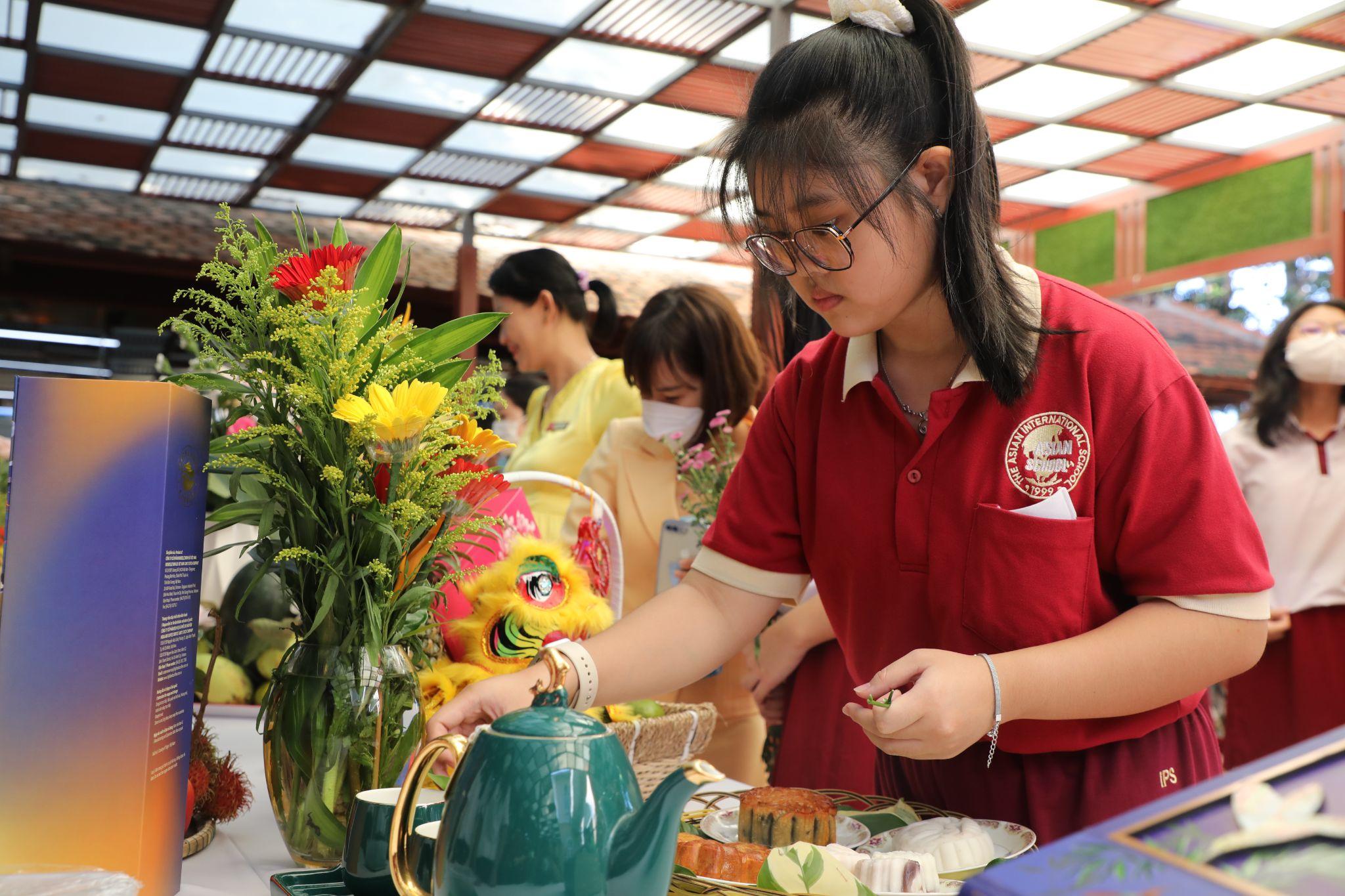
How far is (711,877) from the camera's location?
0.82m

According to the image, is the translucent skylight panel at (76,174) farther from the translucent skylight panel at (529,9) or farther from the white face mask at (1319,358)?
the white face mask at (1319,358)

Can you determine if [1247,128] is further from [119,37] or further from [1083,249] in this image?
[119,37]

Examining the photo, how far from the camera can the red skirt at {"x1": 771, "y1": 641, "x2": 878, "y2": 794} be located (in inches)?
73.2

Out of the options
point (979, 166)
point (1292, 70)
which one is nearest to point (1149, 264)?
point (1292, 70)

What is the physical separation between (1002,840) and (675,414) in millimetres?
1661

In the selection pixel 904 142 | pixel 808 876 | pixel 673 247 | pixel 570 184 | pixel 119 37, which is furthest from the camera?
pixel 673 247

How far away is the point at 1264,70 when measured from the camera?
5094mm

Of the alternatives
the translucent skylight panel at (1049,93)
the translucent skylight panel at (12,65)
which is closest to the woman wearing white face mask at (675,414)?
the translucent skylight panel at (1049,93)

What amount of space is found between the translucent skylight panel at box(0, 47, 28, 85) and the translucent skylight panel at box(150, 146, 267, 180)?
1.00 meters

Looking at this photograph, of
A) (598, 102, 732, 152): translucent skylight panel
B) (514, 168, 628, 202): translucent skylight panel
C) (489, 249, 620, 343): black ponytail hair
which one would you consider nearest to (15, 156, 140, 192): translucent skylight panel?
(514, 168, 628, 202): translucent skylight panel

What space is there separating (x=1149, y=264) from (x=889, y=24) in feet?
20.8

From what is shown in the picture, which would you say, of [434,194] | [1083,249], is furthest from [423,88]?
[1083,249]

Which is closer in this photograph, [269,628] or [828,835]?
[828,835]

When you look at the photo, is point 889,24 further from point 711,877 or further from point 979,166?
point 711,877
